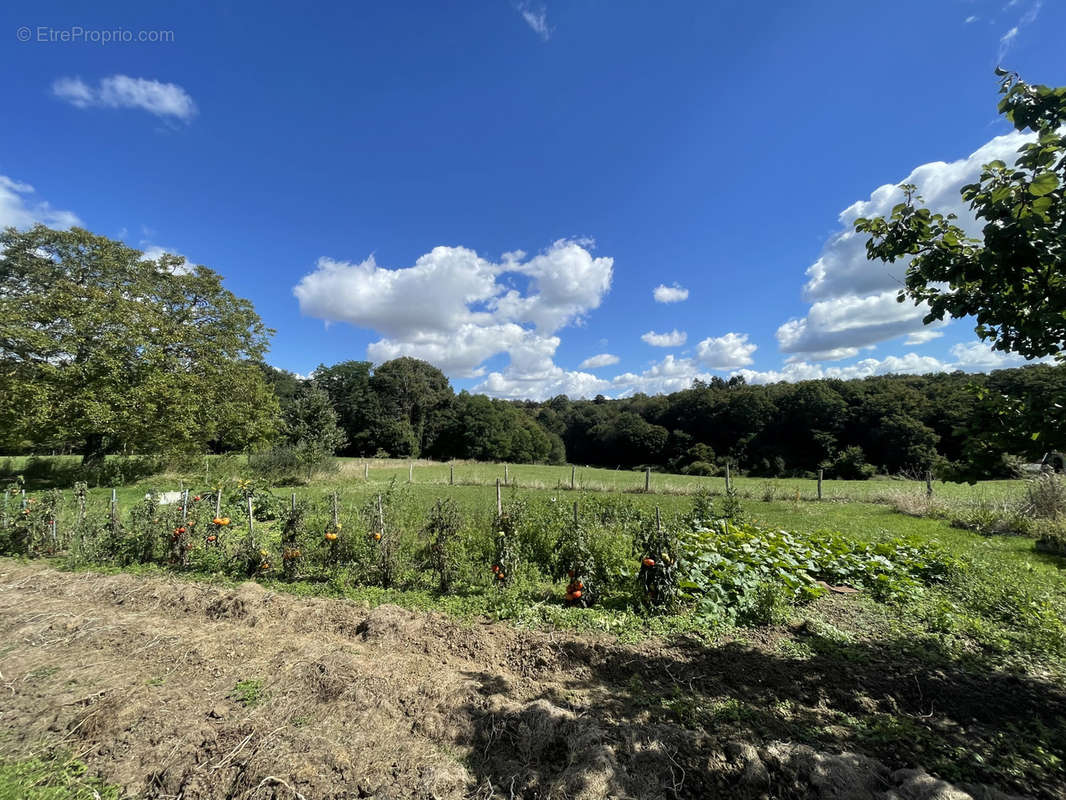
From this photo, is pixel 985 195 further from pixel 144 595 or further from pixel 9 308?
pixel 9 308

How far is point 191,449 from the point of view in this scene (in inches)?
748

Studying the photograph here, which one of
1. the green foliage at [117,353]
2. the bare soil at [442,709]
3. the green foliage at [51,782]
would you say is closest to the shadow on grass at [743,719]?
the bare soil at [442,709]

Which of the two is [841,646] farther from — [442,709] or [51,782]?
[51,782]

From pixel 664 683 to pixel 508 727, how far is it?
147 cm

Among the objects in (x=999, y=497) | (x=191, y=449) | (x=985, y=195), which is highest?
(x=985, y=195)

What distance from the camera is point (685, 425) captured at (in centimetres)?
5975

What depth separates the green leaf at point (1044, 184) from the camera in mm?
2182

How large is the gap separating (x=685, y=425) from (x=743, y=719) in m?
60.6

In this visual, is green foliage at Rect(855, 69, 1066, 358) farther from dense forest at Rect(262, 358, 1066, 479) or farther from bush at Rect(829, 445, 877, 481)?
bush at Rect(829, 445, 877, 481)

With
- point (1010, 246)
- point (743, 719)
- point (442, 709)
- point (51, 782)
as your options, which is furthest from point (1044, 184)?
point (51, 782)

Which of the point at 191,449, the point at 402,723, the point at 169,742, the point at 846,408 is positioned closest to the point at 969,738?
the point at 402,723

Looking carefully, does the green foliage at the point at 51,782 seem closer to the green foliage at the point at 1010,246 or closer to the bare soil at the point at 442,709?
the bare soil at the point at 442,709

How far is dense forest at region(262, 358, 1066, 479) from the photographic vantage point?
37625 millimetres

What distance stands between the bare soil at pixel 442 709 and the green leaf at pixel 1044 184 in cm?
328
